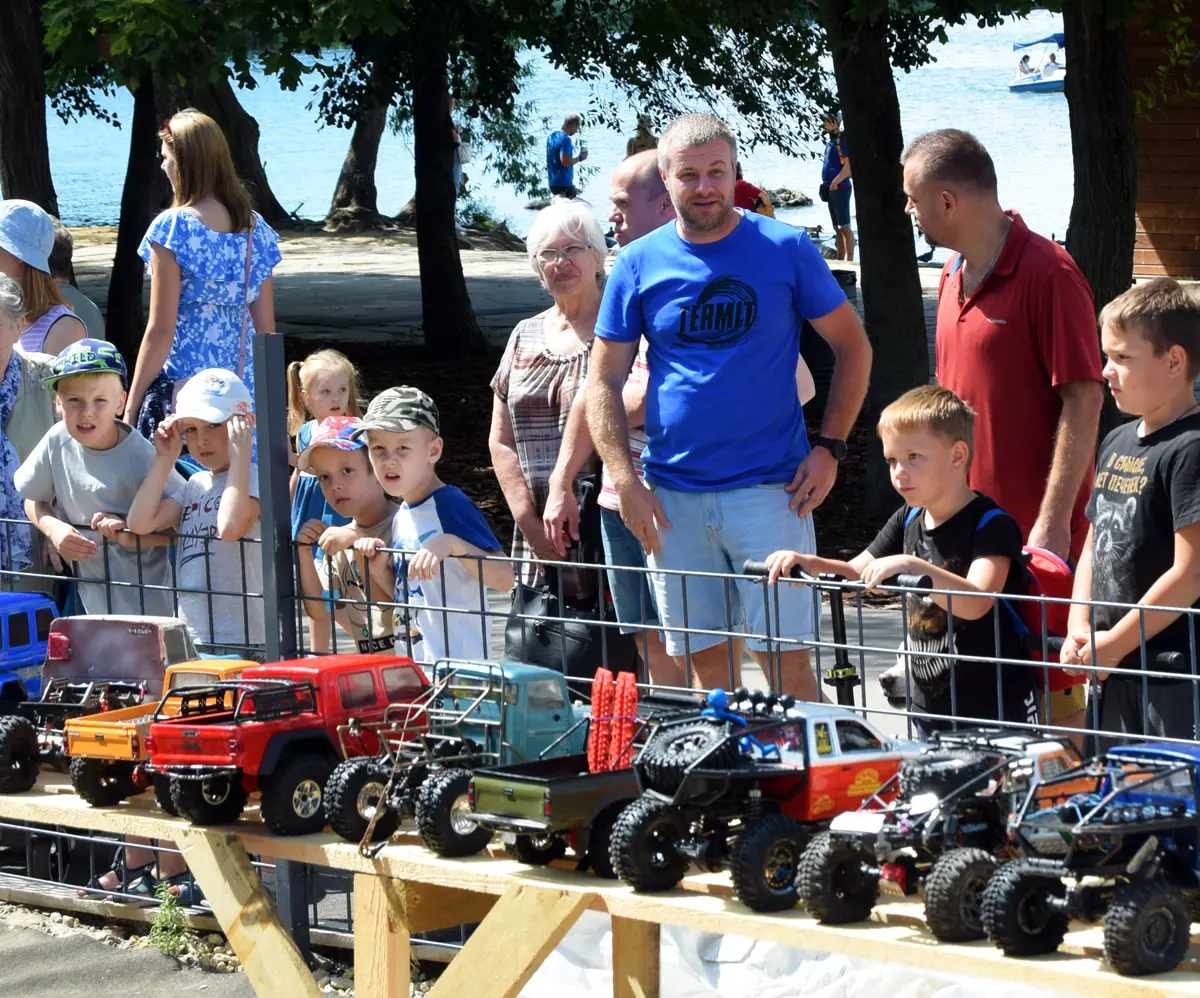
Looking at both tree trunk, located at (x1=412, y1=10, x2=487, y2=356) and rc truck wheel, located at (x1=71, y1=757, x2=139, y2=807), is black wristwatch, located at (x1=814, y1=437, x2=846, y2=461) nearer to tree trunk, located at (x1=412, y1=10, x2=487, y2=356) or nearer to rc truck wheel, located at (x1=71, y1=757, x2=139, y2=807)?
rc truck wheel, located at (x1=71, y1=757, x2=139, y2=807)

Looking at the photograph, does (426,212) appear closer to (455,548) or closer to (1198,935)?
(455,548)

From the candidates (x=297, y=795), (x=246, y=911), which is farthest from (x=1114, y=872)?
(x=246, y=911)

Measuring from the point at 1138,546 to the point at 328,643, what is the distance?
81.6 inches

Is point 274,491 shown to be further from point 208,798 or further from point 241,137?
point 241,137

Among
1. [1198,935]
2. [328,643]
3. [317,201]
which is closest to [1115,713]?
[1198,935]

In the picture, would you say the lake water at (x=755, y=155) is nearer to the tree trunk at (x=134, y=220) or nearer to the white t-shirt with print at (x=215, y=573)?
the tree trunk at (x=134, y=220)

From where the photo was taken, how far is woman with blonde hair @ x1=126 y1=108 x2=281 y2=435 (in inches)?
272

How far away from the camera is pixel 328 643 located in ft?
15.8

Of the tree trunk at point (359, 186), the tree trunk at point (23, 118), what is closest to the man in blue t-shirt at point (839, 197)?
the tree trunk at point (359, 186)

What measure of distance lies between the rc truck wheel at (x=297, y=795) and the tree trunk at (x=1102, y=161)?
7.52 m

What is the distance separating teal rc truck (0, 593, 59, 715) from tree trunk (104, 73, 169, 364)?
10.3 metres

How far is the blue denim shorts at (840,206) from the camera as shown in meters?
24.2

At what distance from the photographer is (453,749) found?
371cm

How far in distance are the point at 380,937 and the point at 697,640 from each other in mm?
1312
